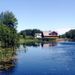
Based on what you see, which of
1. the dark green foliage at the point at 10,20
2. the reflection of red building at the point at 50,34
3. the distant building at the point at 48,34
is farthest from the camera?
the distant building at the point at 48,34

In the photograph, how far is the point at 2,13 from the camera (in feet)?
277

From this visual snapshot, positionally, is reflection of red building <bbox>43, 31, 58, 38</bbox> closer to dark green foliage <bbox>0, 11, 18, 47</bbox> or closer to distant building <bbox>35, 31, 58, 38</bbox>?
distant building <bbox>35, 31, 58, 38</bbox>

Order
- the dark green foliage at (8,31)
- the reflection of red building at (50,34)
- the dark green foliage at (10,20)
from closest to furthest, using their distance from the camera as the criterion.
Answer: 1. the dark green foliage at (8,31)
2. the dark green foliage at (10,20)
3. the reflection of red building at (50,34)

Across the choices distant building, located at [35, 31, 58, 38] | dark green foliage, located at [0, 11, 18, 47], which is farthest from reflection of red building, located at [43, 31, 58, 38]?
dark green foliage, located at [0, 11, 18, 47]

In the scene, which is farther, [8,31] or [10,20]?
[10,20]

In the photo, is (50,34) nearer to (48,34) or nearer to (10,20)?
(48,34)

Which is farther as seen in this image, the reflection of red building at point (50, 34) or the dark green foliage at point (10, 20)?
the reflection of red building at point (50, 34)

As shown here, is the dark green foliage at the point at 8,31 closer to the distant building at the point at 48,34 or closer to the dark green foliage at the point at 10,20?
the dark green foliage at the point at 10,20

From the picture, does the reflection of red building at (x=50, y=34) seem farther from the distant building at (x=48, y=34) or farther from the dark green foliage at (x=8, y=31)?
the dark green foliage at (x=8, y=31)

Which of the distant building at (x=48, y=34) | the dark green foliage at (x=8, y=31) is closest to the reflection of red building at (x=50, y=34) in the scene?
the distant building at (x=48, y=34)

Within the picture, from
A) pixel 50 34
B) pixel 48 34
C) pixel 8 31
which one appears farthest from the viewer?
pixel 50 34

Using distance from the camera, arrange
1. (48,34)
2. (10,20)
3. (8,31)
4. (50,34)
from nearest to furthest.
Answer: (8,31), (10,20), (48,34), (50,34)

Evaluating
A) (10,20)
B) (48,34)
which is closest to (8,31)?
(10,20)

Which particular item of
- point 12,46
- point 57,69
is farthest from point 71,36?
point 57,69
